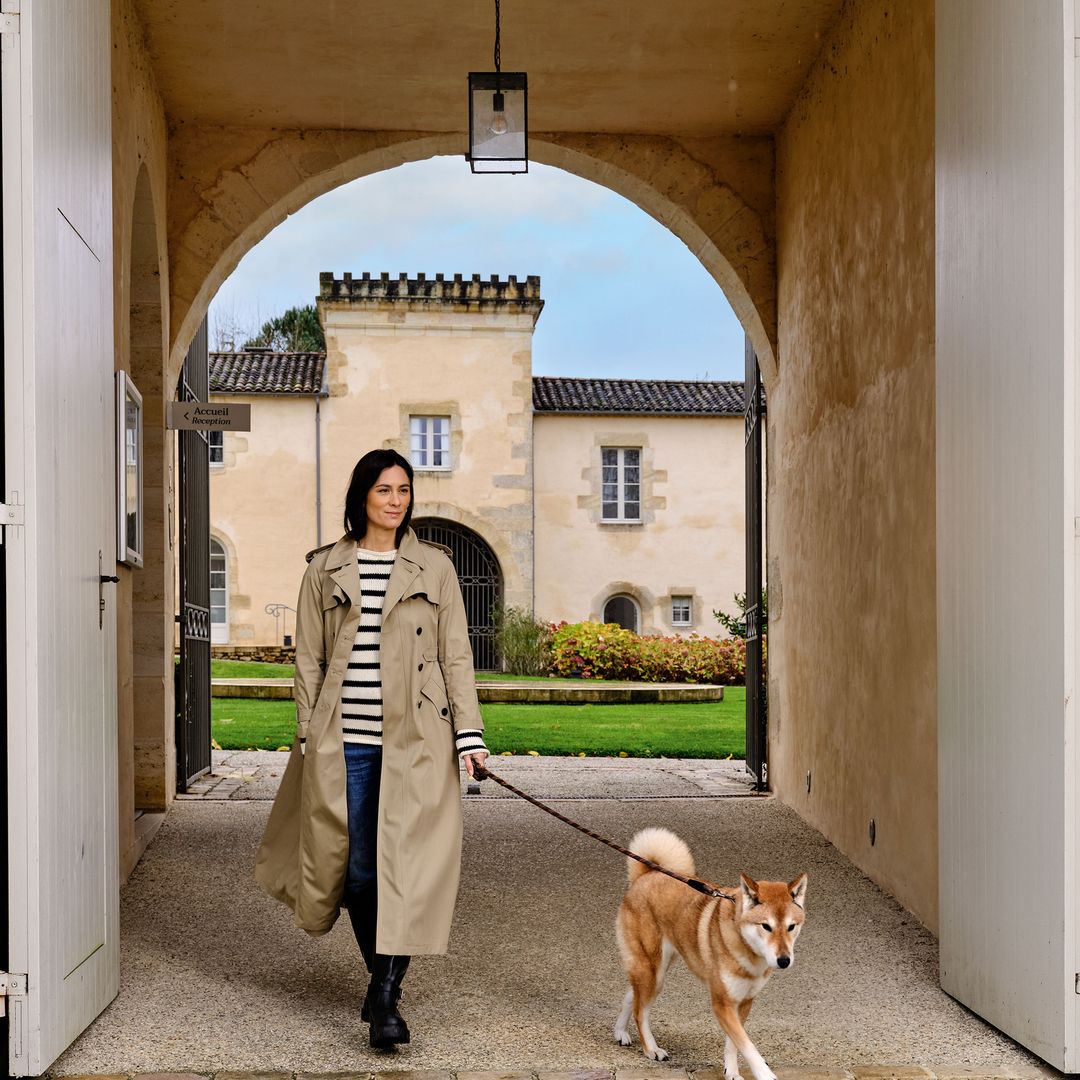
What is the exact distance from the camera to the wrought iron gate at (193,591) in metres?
9.45

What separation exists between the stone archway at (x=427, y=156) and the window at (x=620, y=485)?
20.6 m

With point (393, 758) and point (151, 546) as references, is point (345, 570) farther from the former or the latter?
point (151, 546)

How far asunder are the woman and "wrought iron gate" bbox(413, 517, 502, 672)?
79.0ft

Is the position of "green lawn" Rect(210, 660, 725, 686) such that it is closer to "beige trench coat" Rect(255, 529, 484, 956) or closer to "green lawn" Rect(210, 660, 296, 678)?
"green lawn" Rect(210, 660, 296, 678)

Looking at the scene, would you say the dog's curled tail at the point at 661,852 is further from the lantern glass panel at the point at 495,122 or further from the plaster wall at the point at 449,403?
the plaster wall at the point at 449,403

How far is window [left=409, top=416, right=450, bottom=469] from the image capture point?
2938 centimetres

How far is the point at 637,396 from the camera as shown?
102 feet

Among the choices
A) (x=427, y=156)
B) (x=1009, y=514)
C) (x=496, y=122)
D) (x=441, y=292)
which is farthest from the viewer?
(x=441, y=292)

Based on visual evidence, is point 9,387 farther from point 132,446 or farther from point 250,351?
point 250,351

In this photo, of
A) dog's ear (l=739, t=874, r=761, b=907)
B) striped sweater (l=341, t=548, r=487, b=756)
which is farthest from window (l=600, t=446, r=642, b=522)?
dog's ear (l=739, t=874, r=761, b=907)

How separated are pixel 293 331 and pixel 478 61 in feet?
132

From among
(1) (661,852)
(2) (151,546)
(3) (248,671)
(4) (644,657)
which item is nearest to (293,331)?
(4) (644,657)

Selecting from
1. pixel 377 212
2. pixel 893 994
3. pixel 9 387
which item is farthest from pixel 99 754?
pixel 377 212

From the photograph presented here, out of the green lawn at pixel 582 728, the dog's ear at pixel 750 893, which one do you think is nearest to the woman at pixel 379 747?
the dog's ear at pixel 750 893
